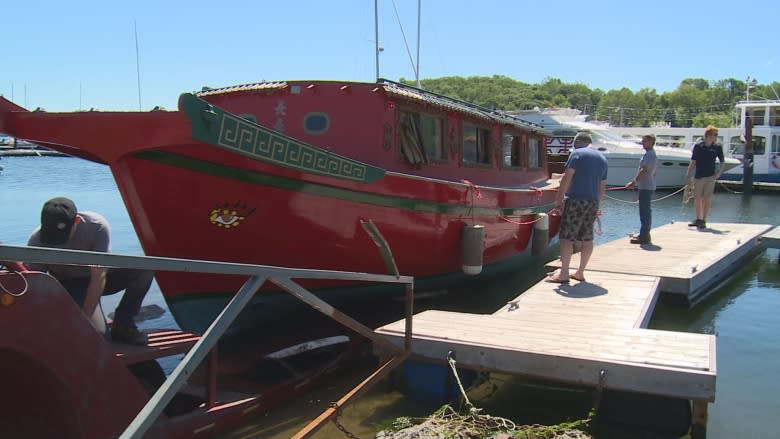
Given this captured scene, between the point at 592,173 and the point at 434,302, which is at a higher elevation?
the point at 592,173

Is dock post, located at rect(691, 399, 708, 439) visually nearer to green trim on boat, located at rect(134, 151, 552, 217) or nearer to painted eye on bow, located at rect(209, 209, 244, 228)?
green trim on boat, located at rect(134, 151, 552, 217)

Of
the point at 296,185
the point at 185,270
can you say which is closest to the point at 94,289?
the point at 185,270

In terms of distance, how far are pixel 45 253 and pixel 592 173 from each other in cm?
595

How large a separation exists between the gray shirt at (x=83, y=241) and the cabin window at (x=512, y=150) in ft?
23.8

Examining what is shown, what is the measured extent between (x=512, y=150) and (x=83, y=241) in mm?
8117

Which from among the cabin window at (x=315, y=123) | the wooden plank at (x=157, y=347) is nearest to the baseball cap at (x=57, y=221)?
the wooden plank at (x=157, y=347)

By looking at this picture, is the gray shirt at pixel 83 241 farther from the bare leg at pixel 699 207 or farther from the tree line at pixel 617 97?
the tree line at pixel 617 97

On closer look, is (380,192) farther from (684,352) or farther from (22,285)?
(22,285)

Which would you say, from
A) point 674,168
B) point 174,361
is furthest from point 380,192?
point 674,168

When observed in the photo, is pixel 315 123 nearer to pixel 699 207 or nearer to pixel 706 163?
pixel 706 163

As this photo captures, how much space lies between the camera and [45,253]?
2381 mm

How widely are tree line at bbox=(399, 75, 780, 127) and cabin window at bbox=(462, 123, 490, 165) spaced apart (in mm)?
79046

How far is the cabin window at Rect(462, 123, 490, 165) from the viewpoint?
909 cm

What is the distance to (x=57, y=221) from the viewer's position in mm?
3986
